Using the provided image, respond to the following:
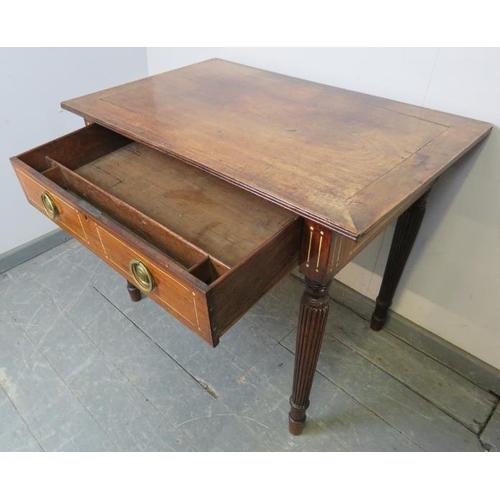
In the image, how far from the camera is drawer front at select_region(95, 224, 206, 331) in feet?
1.87

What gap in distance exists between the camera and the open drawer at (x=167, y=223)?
→ 0.59m

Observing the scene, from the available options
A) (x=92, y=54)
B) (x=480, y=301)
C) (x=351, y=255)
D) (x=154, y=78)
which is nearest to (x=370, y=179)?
(x=351, y=255)

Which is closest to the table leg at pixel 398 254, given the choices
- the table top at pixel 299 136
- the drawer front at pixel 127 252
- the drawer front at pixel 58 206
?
the table top at pixel 299 136

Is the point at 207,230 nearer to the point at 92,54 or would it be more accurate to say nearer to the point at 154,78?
the point at 154,78

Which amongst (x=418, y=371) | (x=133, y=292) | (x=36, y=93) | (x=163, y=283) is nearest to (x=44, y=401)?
(x=133, y=292)

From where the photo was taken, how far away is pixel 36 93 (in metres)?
1.27

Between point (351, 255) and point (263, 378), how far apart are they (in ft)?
1.82

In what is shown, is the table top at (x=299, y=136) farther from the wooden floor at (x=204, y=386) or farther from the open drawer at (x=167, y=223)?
the wooden floor at (x=204, y=386)

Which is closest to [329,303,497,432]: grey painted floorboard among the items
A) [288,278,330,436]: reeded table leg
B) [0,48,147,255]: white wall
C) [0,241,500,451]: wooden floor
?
[0,241,500,451]: wooden floor

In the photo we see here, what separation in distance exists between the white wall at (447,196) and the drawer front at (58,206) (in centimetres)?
68

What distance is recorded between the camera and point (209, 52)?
123cm

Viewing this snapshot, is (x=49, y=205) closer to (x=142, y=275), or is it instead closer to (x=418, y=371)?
(x=142, y=275)

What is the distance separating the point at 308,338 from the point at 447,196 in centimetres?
49

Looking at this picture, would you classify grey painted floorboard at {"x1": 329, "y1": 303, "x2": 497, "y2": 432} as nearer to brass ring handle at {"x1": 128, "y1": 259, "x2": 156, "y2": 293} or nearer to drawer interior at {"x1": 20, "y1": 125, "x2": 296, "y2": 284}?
drawer interior at {"x1": 20, "y1": 125, "x2": 296, "y2": 284}
